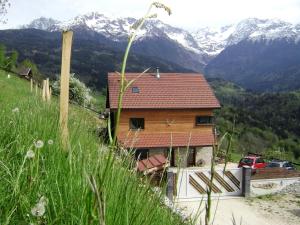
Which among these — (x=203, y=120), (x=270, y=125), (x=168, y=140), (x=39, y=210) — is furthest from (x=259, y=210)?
(x=270, y=125)

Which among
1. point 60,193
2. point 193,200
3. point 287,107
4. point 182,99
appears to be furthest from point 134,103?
point 287,107

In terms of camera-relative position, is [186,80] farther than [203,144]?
Yes

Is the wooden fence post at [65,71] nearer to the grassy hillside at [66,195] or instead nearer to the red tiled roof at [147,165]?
the grassy hillside at [66,195]

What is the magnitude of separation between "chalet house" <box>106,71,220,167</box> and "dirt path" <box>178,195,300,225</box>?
1396 cm

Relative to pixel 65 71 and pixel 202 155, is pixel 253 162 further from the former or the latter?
pixel 65 71

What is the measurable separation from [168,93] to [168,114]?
7.56 feet

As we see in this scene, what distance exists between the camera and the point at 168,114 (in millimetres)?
41062

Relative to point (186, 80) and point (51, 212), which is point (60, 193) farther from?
point (186, 80)

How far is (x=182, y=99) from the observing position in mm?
41656

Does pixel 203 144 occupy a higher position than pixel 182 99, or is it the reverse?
pixel 182 99

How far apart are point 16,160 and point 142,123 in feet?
121

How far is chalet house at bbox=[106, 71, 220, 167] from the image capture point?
3997cm

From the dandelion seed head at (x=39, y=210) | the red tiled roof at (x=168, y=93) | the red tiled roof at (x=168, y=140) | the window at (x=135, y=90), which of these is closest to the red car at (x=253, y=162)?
the red tiled roof at (x=168, y=140)

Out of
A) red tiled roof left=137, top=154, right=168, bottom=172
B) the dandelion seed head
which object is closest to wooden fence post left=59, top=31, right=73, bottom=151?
red tiled roof left=137, top=154, right=168, bottom=172
